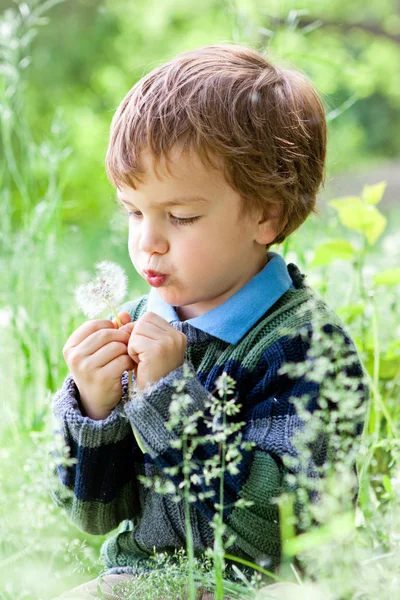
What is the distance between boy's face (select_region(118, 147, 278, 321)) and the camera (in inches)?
58.6

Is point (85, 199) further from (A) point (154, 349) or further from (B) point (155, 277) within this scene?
(A) point (154, 349)

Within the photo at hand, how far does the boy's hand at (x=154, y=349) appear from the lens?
1421 mm

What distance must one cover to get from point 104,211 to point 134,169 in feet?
21.0

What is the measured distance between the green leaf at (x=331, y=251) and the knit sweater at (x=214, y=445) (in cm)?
44

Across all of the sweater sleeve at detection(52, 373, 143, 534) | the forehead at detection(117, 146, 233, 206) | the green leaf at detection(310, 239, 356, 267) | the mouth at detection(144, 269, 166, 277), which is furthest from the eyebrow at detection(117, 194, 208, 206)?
the green leaf at detection(310, 239, 356, 267)

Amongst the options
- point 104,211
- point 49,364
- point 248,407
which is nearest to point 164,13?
point 104,211

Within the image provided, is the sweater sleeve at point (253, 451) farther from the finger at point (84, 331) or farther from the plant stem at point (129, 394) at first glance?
the finger at point (84, 331)

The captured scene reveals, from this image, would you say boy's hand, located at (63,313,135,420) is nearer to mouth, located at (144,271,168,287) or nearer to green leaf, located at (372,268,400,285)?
mouth, located at (144,271,168,287)

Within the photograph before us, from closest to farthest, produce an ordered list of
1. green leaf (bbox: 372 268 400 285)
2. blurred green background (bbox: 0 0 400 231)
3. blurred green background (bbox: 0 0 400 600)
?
blurred green background (bbox: 0 0 400 600), green leaf (bbox: 372 268 400 285), blurred green background (bbox: 0 0 400 231)

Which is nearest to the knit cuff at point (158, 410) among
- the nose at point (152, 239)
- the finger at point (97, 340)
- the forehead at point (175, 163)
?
the finger at point (97, 340)

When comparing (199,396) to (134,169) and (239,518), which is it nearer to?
(239,518)

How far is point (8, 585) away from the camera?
1.39 m

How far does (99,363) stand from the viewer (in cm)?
145

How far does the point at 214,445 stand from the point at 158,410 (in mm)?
112
